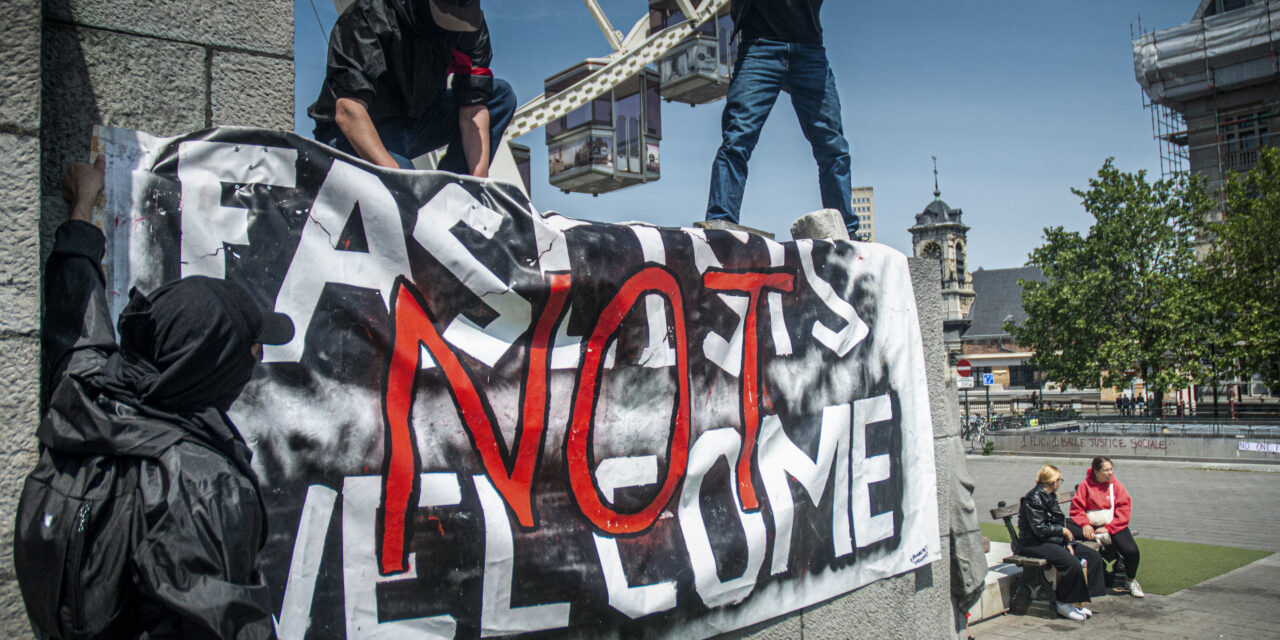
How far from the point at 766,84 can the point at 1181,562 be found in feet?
27.9

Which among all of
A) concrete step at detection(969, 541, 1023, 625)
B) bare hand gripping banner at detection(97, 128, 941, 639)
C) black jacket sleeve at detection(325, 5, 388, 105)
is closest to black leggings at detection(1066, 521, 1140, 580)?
concrete step at detection(969, 541, 1023, 625)

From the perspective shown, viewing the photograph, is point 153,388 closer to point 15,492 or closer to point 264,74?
point 15,492

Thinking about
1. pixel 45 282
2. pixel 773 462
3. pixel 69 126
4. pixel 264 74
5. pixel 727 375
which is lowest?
pixel 773 462

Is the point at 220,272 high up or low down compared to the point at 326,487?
up

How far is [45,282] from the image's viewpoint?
2.28 metres

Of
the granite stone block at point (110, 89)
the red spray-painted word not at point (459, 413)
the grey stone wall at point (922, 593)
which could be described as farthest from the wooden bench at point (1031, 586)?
the granite stone block at point (110, 89)

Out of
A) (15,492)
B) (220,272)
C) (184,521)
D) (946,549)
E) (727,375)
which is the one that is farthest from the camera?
(946,549)

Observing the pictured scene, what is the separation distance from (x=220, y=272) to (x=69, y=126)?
0.63 m

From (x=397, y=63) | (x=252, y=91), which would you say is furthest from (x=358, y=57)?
(x=252, y=91)

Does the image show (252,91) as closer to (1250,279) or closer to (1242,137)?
(1250,279)

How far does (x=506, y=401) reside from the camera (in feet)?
9.63

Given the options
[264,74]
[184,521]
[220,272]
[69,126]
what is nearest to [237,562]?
[184,521]

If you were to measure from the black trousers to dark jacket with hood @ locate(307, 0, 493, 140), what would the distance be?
280 inches

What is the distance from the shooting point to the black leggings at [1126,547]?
8.53 metres
